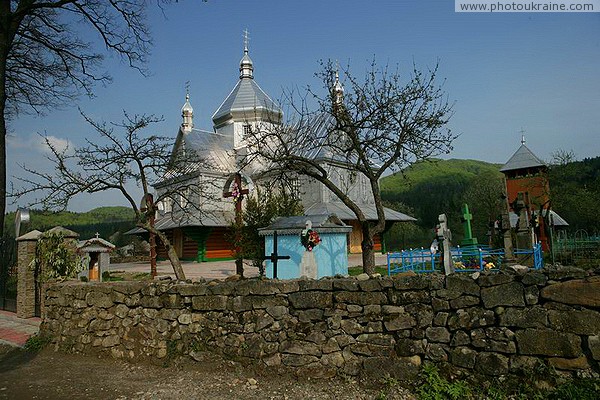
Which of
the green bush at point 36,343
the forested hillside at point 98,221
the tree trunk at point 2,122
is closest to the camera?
the tree trunk at point 2,122

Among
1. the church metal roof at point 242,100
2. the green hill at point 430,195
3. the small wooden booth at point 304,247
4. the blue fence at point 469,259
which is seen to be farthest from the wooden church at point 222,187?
the small wooden booth at point 304,247

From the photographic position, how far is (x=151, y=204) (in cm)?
1138

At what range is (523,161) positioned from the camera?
3027cm

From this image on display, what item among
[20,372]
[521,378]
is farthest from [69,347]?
[521,378]

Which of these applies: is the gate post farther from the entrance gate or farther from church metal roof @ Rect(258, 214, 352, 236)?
church metal roof @ Rect(258, 214, 352, 236)

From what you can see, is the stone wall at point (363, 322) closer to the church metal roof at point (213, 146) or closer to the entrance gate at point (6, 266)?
the entrance gate at point (6, 266)

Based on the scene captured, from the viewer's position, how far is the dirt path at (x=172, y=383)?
15.4 feet

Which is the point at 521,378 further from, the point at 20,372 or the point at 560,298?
the point at 20,372

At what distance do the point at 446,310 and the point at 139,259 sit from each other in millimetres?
28526

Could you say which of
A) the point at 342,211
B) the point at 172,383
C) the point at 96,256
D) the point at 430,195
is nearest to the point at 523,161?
the point at 342,211

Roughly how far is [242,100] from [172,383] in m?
28.6

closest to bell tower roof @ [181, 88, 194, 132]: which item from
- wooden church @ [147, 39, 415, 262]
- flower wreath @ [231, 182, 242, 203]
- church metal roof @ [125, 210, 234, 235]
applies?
wooden church @ [147, 39, 415, 262]

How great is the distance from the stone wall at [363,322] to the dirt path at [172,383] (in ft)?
0.57

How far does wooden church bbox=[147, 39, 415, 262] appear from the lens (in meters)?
24.4
